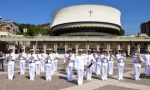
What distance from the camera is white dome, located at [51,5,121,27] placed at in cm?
11712

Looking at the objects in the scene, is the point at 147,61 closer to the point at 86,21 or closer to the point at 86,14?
the point at 86,21

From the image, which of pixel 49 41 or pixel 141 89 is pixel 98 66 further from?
pixel 49 41

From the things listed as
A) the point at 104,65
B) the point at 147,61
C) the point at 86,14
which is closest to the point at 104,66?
the point at 104,65

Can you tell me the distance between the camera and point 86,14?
119 metres

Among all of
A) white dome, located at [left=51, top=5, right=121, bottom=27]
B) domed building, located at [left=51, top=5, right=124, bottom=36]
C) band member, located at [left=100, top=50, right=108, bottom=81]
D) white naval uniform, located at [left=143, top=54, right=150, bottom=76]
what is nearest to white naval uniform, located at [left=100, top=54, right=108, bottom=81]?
band member, located at [left=100, top=50, right=108, bottom=81]

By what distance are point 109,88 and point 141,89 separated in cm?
160

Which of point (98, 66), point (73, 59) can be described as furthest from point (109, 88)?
point (98, 66)

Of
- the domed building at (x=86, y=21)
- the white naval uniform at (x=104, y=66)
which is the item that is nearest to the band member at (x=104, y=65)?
the white naval uniform at (x=104, y=66)

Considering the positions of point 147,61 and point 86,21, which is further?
point 86,21

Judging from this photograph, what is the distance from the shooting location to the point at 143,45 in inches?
3597

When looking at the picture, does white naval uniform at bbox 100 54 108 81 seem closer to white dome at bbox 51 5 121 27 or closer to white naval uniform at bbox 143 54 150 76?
white naval uniform at bbox 143 54 150 76

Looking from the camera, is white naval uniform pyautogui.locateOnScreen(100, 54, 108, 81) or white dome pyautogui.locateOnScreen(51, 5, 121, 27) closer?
white naval uniform pyautogui.locateOnScreen(100, 54, 108, 81)

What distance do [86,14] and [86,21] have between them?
5.56 m

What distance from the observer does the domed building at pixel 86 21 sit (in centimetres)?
11350
